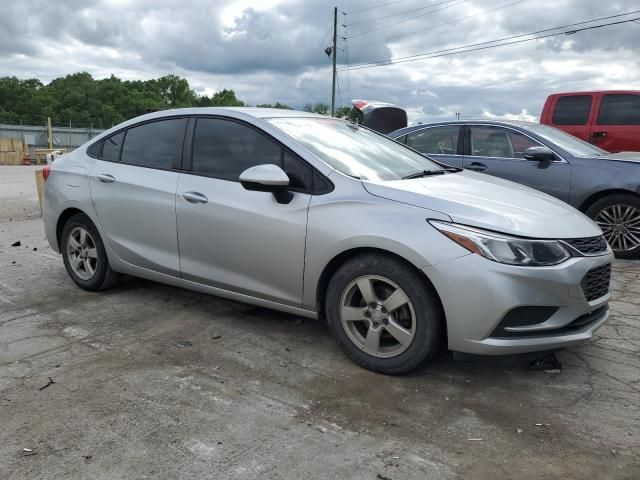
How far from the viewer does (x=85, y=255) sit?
16.4 ft

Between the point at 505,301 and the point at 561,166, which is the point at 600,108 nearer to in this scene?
the point at 561,166

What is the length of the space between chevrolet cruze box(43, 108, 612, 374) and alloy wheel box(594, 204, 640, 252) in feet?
9.37

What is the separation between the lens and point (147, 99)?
83.6 meters

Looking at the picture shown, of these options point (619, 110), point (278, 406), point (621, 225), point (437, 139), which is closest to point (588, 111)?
point (619, 110)

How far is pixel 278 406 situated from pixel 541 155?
4.64 metres

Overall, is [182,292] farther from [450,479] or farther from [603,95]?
[603,95]

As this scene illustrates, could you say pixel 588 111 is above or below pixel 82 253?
above

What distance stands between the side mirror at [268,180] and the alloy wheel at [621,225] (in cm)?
431

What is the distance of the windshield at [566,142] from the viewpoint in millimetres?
6691

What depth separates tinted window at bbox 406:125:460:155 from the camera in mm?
7234

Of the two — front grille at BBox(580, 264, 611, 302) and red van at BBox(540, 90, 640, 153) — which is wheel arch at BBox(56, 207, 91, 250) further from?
red van at BBox(540, 90, 640, 153)

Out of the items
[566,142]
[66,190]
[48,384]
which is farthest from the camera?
[566,142]

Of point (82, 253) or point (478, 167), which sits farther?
point (478, 167)

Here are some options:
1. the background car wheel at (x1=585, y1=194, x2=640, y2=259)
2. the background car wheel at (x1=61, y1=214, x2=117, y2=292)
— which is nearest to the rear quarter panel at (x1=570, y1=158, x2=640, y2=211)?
the background car wheel at (x1=585, y1=194, x2=640, y2=259)
